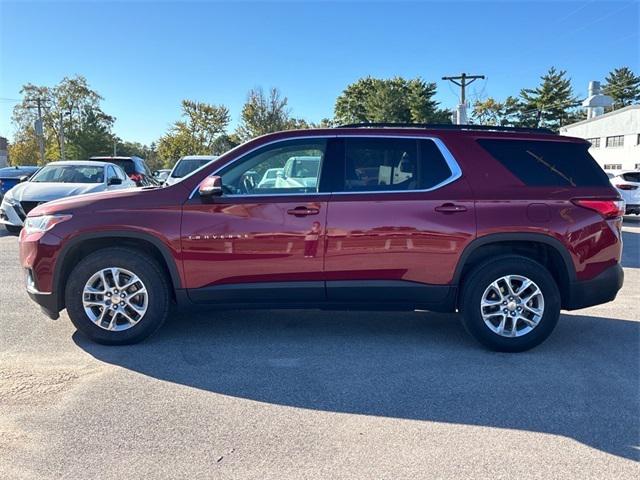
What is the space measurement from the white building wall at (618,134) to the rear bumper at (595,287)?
25.5 meters

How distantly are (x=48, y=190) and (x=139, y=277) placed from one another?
6888mm

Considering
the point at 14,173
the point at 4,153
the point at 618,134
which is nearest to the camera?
the point at 14,173

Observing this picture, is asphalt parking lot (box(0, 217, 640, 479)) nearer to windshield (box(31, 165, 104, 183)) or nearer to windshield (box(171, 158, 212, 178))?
windshield (box(31, 165, 104, 183))

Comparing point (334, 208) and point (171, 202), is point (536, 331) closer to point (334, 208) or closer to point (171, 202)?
point (334, 208)

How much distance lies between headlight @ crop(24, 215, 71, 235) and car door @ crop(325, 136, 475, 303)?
7.40 feet

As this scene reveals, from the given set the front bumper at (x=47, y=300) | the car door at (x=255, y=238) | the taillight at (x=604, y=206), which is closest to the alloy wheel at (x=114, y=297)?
the front bumper at (x=47, y=300)

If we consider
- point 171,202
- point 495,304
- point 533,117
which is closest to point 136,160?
point 171,202

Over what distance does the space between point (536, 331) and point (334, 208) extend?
6.68 ft

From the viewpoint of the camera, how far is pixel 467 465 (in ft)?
8.70

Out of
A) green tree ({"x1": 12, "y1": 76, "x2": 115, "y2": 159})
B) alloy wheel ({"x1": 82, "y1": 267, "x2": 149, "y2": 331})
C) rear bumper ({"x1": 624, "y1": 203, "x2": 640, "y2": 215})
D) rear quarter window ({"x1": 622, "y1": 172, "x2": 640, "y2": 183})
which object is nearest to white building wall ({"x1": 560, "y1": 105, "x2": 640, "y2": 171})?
rear quarter window ({"x1": 622, "y1": 172, "x2": 640, "y2": 183})

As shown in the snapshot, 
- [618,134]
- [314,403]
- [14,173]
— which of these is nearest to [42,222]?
[314,403]

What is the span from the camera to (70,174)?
10.8 metres

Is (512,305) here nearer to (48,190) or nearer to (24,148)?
(48,190)

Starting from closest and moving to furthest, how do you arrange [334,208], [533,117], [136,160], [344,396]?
[344,396] < [334,208] < [136,160] < [533,117]
